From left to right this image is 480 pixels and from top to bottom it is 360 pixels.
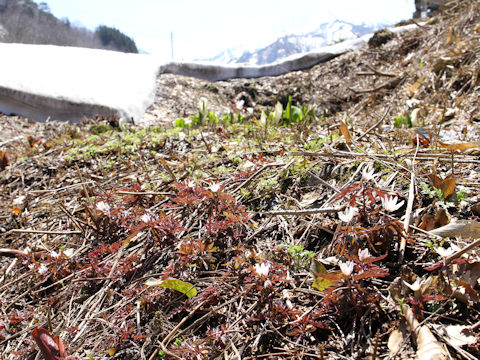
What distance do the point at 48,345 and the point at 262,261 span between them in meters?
0.76

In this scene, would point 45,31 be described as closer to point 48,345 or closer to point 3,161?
point 3,161

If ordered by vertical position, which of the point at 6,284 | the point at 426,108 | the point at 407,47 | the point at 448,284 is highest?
the point at 407,47

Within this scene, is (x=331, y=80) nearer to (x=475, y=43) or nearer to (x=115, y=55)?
(x=475, y=43)

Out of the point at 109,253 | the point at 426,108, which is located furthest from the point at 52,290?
the point at 426,108

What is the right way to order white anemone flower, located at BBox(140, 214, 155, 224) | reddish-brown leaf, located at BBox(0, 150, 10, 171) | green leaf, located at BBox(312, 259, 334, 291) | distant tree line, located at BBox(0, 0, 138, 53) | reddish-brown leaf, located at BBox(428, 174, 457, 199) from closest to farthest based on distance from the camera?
green leaf, located at BBox(312, 259, 334, 291) < reddish-brown leaf, located at BBox(428, 174, 457, 199) < white anemone flower, located at BBox(140, 214, 155, 224) < reddish-brown leaf, located at BBox(0, 150, 10, 171) < distant tree line, located at BBox(0, 0, 138, 53)

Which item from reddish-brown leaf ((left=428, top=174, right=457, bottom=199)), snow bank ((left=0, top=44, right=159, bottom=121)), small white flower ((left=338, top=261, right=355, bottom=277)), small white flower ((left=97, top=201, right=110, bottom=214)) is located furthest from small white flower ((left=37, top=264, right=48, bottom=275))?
snow bank ((left=0, top=44, right=159, bottom=121))

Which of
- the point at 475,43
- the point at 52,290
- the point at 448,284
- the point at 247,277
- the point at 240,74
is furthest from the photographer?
the point at 240,74

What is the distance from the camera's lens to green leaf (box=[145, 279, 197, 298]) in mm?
1119

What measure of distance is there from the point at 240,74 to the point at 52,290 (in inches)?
283

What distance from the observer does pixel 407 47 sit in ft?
20.3

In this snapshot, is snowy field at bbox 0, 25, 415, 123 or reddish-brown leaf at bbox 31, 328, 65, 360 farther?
snowy field at bbox 0, 25, 415, 123

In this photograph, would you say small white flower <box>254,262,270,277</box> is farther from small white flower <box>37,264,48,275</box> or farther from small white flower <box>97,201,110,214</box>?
small white flower <box>37,264,48,275</box>

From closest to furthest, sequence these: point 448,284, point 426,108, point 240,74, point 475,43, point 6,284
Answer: point 448,284 < point 6,284 < point 426,108 < point 475,43 < point 240,74

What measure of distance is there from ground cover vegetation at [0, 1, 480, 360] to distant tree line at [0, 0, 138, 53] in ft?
65.7
